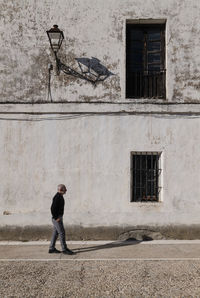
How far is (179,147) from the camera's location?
849 centimetres

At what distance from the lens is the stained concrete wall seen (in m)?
8.37

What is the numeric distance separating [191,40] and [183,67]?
0.73 m

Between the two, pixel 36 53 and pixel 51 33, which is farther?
pixel 36 53

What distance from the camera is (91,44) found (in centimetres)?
865

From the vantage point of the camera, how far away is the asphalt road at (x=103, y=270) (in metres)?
5.18

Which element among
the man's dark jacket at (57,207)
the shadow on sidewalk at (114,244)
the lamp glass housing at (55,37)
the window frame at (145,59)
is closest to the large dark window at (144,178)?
the shadow on sidewalk at (114,244)

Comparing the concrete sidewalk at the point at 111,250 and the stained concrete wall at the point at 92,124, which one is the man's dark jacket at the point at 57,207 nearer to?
the concrete sidewalk at the point at 111,250

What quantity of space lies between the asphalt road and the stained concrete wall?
0.83m

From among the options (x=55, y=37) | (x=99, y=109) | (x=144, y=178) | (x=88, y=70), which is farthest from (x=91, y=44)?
(x=144, y=178)

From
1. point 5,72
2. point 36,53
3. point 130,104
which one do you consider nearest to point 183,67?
point 130,104

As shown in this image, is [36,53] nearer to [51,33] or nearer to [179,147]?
[51,33]

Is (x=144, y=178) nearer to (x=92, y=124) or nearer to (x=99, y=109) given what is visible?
(x=92, y=124)

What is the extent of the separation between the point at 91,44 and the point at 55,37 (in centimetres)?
100

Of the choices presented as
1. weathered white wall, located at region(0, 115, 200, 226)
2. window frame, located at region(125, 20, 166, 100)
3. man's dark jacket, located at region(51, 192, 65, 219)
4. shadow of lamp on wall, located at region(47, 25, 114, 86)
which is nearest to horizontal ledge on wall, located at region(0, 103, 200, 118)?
weathered white wall, located at region(0, 115, 200, 226)
